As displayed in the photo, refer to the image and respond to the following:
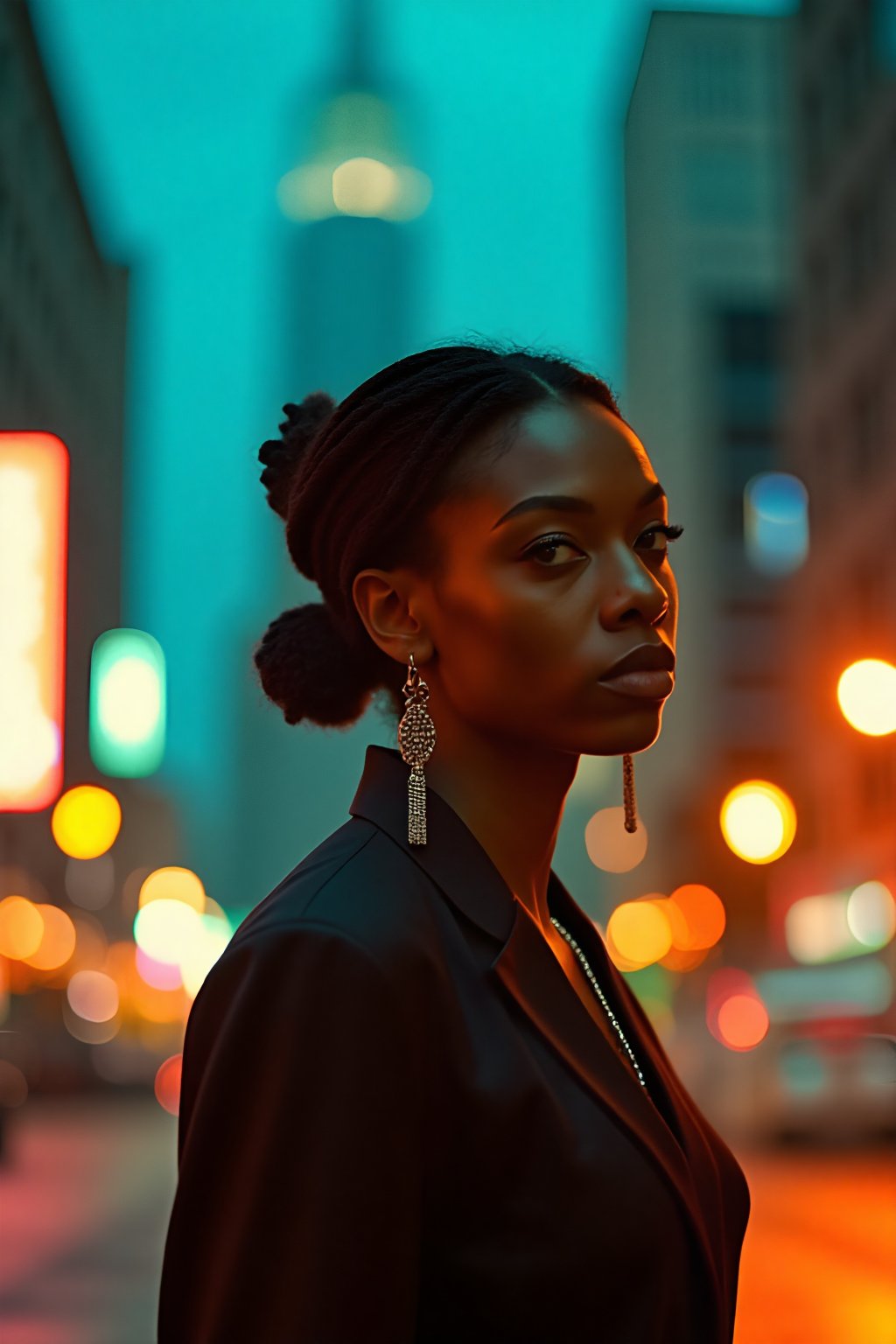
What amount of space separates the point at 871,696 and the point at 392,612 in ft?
33.0

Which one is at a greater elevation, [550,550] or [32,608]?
[32,608]

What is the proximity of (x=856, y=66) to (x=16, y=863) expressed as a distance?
31.0m

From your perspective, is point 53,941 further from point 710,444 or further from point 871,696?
point 710,444

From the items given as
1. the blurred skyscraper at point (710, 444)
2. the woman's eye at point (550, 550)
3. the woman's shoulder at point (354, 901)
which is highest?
the blurred skyscraper at point (710, 444)

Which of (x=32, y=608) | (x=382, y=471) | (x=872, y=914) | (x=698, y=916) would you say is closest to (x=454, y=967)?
(x=382, y=471)

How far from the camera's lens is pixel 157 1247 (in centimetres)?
1111

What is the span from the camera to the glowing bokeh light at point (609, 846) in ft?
273

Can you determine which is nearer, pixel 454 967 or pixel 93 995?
pixel 454 967

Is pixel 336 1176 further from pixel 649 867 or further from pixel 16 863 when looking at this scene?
pixel 649 867

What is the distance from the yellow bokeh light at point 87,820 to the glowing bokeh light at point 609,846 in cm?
4854

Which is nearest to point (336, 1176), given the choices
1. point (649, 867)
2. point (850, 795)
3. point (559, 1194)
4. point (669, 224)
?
point (559, 1194)

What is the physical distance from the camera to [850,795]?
38.9 m

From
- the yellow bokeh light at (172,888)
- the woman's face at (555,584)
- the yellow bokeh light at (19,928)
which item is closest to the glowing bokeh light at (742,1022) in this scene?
the woman's face at (555,584)

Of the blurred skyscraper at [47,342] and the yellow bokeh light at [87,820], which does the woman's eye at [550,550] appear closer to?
the blurred skyscraper at [47,342]
